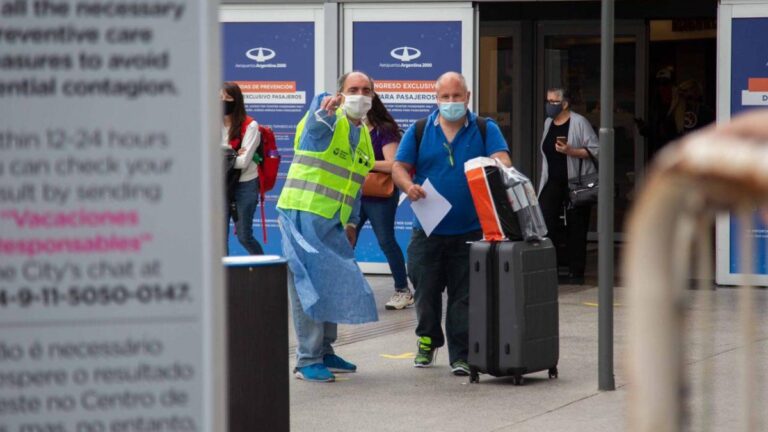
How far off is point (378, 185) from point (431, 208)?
310 centimetres

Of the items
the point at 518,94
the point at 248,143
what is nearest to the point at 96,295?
the point at 248,143

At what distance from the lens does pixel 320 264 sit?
8.13m

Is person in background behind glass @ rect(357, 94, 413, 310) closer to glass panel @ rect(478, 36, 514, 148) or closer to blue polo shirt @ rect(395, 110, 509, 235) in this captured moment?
blue polo shirt @ rect(395, 110, 509, 235)

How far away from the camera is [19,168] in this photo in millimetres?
2621

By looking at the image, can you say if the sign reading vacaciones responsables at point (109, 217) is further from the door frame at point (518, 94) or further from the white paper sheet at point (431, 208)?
the door frame at point (518, 94)

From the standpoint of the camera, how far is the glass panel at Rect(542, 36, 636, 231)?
16922 millimetres

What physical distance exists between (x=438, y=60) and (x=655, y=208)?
40.6 feet

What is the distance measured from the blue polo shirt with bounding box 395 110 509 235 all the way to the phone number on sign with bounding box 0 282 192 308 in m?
5.74

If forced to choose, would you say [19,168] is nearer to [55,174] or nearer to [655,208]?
[55,174]

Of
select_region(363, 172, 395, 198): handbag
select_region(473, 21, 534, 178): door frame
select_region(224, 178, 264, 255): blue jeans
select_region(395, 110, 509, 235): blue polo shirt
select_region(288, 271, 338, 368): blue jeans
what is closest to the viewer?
select_region(288, 271, 338, 368): blue jeans

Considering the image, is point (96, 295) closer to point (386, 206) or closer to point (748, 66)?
point (386, 206)

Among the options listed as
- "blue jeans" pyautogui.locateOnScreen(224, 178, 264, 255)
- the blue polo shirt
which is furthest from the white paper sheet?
"blue jeans" pyautogui.locateOnScreen(224, 178, 264, 255)

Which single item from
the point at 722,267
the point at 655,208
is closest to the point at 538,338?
the point at 722,267

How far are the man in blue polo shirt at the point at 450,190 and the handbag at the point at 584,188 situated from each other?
4771 millimetres
